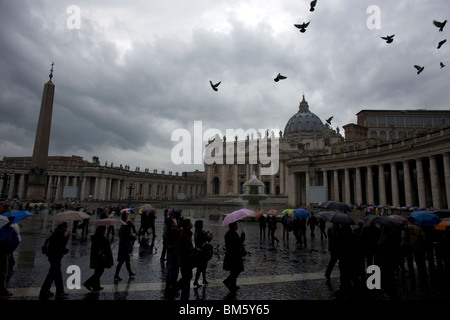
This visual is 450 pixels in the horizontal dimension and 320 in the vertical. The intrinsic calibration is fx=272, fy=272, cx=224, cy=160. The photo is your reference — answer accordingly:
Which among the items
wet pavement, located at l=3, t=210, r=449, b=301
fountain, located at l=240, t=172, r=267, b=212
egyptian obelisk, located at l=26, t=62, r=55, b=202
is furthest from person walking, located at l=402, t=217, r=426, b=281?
egyptian obelisk, located at l=26, t=62, r=55, b=202

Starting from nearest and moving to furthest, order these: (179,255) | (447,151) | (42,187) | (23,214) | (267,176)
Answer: (179,255) < (23,214) < (447,151) < (42,187) < (267,176)

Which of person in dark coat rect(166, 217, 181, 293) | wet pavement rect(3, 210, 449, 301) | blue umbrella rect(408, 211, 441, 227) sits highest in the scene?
blue umbrella rect(408, 211, 441, 227)

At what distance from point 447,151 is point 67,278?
28063mm

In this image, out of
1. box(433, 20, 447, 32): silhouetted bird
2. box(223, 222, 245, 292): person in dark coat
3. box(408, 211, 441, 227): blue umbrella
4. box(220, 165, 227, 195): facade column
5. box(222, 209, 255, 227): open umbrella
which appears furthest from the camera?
box(220, 165, 227, 195): facade column

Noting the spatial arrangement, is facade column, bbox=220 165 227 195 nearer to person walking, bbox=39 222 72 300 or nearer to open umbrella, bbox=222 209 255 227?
open umbrella, bbox=222 209 255 227

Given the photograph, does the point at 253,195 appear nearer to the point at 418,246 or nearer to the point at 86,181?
the point at 418,246

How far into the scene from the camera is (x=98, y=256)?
18.5 feet

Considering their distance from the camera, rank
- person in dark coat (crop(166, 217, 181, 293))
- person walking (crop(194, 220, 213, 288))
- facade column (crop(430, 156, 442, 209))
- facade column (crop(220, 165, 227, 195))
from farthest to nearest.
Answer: facade column (crop(220, 165, 227, 195)) < facade column (crop(430, 156, 442, 209)) < person walking (crop(194, 220, 213, 288)) < person in dark coat (crop(166, 217, 181, 293))

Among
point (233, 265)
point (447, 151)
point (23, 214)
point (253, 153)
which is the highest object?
point (253, 153)

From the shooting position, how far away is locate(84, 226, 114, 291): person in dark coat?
5.64 m

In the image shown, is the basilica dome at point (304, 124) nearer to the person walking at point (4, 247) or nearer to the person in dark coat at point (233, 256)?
the person in dark coat at point (233, 256)

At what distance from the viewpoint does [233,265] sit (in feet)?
18.7
